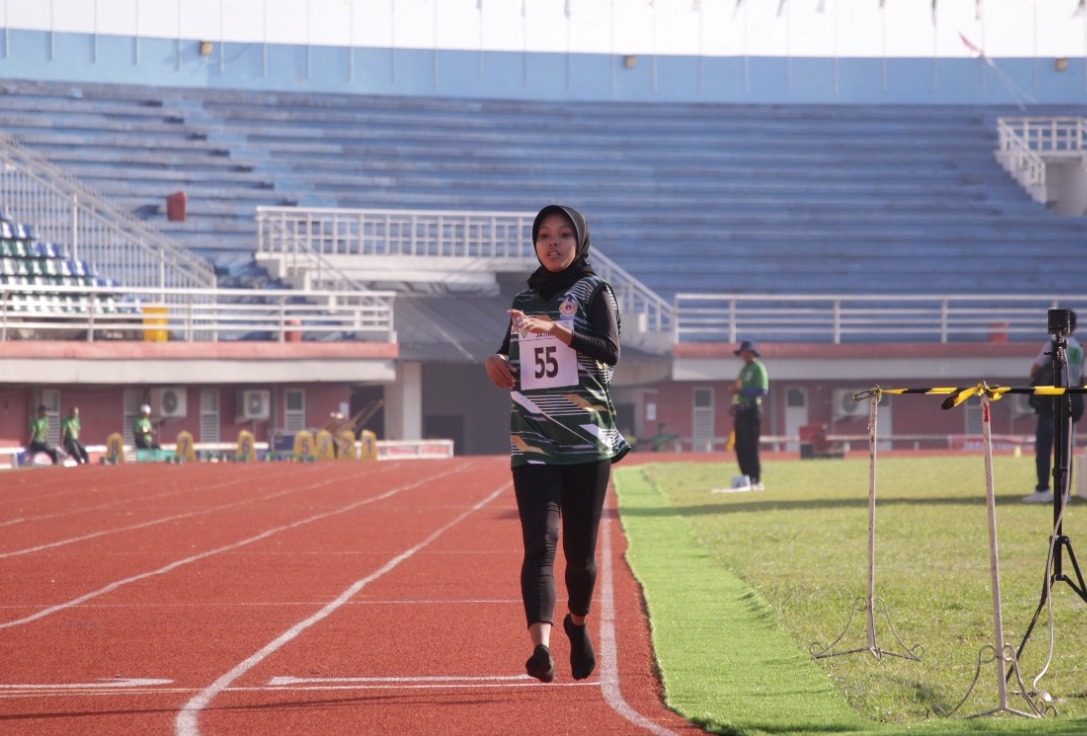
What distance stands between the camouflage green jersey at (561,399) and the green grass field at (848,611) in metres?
1.06

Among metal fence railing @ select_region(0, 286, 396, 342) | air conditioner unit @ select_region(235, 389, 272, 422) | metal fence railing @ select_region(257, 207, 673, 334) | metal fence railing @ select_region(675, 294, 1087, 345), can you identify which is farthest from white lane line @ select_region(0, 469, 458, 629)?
metal fence railing @ select_region(257, 207, 673, 334)

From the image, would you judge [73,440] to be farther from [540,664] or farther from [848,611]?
[540,664]

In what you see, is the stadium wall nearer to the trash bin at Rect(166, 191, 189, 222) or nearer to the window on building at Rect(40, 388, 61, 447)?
the trash bin at Rect(166, 191, 189, 222)

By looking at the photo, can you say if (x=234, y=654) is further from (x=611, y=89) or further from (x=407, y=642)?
(x=611, y=89)

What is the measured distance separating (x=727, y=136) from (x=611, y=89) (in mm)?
4614

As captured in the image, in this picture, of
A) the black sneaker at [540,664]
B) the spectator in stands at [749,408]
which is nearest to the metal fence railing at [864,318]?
the spectator in stands at [749,408]

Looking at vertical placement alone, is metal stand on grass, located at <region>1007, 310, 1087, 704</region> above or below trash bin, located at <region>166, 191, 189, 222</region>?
below

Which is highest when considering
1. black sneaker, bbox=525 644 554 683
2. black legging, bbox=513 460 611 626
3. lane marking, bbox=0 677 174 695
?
black legging, bbox=513 460 611 626

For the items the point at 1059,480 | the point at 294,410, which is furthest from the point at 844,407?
the point at 1059,480

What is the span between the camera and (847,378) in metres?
38.1

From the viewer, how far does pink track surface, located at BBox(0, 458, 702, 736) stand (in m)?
6.37

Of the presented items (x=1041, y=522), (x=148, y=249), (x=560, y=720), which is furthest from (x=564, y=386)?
(x=148, y=249)

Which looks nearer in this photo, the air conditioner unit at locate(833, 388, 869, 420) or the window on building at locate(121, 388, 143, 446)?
the window on building at locate(121, 388, 143, 446)

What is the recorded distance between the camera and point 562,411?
6.66 meters
